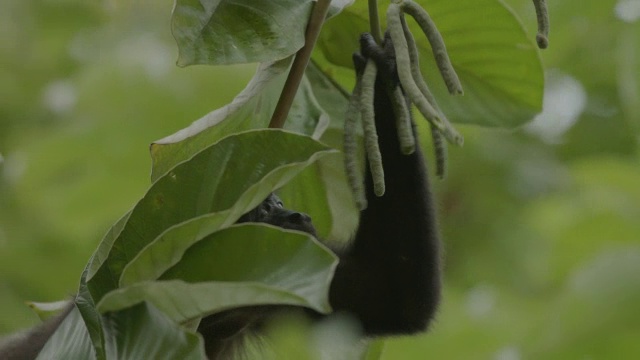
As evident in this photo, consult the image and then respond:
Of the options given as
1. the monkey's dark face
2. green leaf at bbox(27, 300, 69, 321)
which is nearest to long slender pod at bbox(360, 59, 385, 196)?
the monkey's dark face

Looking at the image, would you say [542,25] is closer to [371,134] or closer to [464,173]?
[371,134]

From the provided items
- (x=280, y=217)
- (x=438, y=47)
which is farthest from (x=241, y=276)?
(x=280, y=217)

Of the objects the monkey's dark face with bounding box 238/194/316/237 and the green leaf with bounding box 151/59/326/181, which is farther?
the monkey's dark face with bounding box 238/194/316/237

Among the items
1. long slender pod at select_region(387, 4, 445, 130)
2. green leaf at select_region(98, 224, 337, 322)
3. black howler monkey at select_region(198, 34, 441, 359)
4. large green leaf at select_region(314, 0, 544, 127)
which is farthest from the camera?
black howler monkey at select_region(198, 34, 441, 359)

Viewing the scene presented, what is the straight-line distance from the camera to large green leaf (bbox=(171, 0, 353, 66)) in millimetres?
1049

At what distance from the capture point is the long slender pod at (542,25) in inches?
41.6

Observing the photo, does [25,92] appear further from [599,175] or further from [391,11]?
[391,11]

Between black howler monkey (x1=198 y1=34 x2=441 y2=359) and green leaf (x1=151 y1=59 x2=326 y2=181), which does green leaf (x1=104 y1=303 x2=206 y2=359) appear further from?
black howler monkey (x1=198 y1=34 x2=441 y2=359)

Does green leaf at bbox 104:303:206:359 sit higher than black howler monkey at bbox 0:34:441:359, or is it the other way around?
green leaf at bbox 104:303:206:359

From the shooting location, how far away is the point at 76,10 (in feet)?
11.3

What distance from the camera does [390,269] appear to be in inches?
62.6

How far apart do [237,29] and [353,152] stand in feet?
0.57

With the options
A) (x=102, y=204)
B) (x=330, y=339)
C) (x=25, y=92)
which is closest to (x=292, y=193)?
(x=330, y=339)

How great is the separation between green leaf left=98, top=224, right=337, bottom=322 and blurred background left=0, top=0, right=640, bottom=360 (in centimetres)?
72
